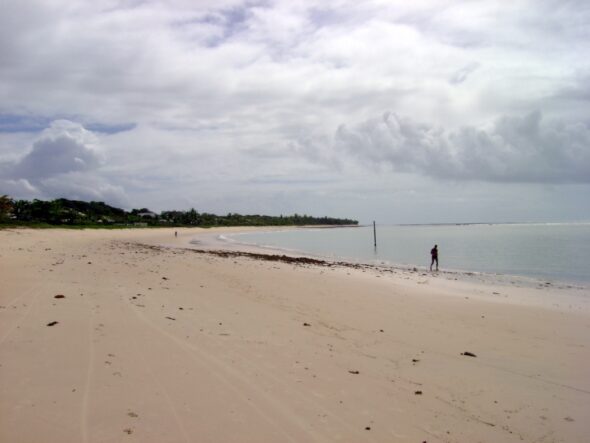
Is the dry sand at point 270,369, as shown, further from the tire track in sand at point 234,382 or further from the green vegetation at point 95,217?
the green vegetation at point 95,217

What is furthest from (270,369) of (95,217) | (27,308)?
(95,217)

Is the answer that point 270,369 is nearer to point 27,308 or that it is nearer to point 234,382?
point 234,382

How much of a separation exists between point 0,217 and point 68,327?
64.9 meters

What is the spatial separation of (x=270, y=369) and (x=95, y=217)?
101447mm

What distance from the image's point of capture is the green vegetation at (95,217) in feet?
243

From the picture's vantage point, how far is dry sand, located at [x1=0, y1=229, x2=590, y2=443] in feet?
15.6

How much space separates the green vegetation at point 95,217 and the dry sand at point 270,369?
58767 millimetres

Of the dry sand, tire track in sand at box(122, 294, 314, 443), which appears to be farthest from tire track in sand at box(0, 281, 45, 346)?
tire track in sand at box(122, 294, 314, 443)

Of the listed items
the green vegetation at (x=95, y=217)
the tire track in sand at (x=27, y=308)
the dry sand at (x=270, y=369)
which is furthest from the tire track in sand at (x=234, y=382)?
the green vegetation at (x=95, y=217)

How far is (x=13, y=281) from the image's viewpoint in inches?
482

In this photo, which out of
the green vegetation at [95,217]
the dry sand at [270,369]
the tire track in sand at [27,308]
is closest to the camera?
the dry sand at [270,369]

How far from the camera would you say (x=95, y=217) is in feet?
321

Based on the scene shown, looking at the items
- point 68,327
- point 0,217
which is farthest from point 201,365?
point 0,217

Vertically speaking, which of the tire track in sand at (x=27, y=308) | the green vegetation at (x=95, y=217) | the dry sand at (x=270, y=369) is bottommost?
the dry sand at (x=270, y=369)
